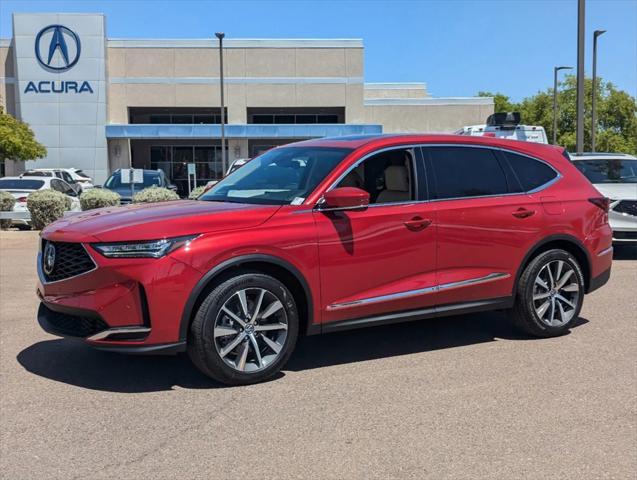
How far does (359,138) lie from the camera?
5.63 metres

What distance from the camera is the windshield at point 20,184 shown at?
1798cm

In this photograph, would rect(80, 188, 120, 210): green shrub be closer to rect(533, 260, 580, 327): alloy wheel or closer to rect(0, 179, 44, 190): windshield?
rect(0, 179, 44, 190): windshield

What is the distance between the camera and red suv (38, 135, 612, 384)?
4.32 meters

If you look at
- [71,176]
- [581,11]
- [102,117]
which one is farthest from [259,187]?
[102,117]

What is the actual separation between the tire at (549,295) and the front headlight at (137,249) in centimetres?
325

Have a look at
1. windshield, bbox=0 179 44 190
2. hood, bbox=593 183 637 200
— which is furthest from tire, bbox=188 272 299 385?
windshield, bbox=0 179 44 190

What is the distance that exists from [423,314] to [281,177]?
1630 mm

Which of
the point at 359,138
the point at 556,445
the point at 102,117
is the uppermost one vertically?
the point at 102,117

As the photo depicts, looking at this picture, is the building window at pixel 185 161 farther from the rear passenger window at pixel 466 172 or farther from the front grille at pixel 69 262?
the front grille at pixel 69 262

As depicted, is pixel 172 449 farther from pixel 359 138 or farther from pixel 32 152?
pixel 32 152

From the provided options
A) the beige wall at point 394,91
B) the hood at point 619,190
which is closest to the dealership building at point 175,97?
the beige wall at point 394,91

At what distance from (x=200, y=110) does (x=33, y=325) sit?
40988 mm

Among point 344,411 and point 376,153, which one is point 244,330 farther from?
point 376,153

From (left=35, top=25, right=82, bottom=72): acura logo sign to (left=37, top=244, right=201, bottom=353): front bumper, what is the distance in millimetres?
41522
